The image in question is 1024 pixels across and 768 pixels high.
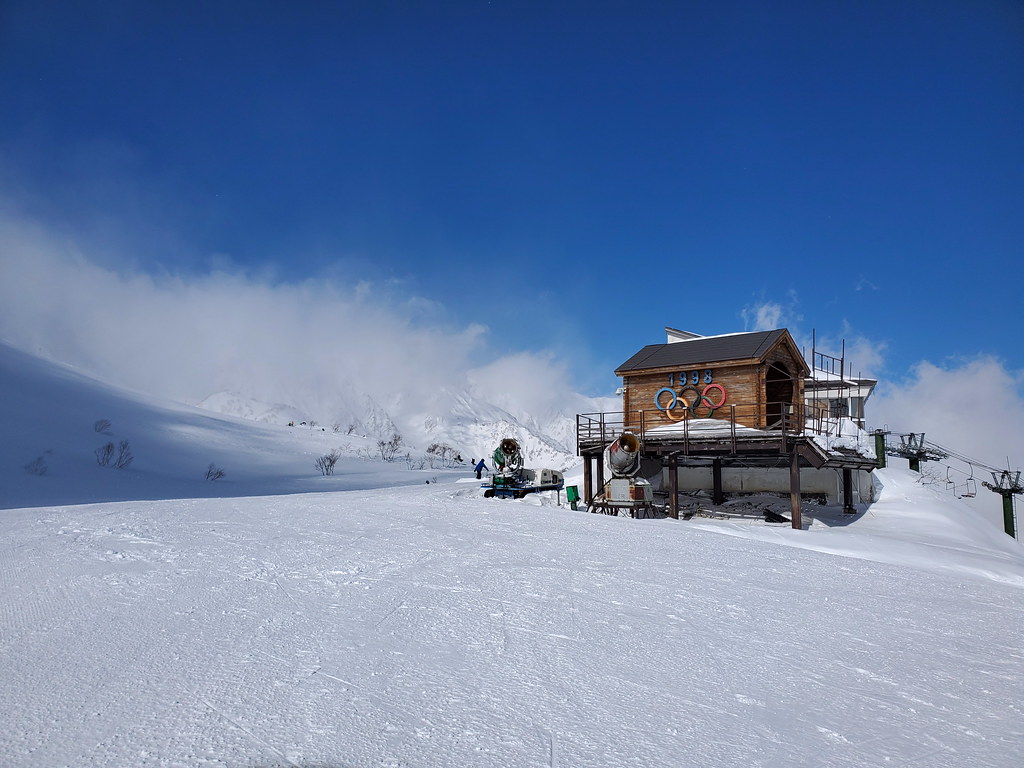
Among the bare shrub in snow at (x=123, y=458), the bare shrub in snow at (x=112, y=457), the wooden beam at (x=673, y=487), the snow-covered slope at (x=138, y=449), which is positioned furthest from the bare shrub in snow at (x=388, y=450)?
the wooden beam at (x=673, y=487)

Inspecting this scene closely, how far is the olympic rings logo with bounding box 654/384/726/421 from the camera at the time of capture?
75.5 ft

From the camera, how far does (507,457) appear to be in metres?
25.0

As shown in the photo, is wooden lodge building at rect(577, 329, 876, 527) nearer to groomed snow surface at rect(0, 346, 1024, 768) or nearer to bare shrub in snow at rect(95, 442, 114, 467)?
groomed snow surface at rect(0, 346, 1024, 768)

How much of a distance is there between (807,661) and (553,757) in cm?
300

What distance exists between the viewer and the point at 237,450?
140ft

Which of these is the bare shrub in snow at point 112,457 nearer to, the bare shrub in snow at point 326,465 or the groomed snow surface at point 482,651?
the bare shrub in snow at point 326,465

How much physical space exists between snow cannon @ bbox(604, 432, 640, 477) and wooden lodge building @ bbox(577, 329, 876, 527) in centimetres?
218

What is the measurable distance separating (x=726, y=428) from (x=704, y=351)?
13.8 feet

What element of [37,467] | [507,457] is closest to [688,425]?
[507,457]

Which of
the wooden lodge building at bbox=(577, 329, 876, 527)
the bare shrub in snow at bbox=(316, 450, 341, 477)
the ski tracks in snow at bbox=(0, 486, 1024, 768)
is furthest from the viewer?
the bare shrub in snow at bbox=(316, 450, 341, 477)

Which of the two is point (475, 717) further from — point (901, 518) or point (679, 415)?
point (901, 518)

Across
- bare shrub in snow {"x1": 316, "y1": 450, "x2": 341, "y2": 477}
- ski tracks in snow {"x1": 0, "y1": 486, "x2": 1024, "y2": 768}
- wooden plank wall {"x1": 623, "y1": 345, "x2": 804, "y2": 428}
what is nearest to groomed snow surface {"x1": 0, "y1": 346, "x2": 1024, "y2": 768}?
ski tracks in snow {"x1": 0, "y1": 486, "x2": 1024, "y2": 768}

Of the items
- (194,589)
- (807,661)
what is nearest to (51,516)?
(194,589)

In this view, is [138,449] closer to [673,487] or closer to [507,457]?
[507,457]
